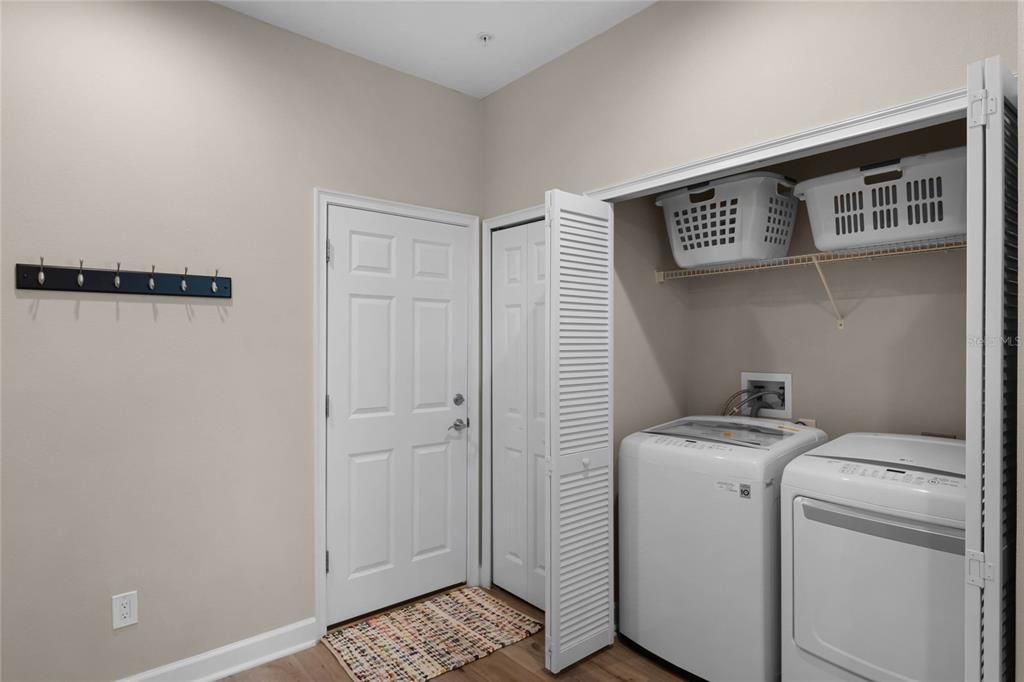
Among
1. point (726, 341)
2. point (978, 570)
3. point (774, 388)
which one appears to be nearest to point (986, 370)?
point (978, 570)

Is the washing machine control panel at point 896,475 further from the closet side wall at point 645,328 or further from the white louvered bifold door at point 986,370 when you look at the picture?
the closet side wall at point 645,328

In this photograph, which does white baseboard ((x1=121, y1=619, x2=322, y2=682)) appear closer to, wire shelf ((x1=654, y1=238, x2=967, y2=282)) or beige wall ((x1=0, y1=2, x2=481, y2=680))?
beige wall ((x1=0, y1=2, x2=481, y2=680))

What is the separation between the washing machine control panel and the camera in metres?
1.62

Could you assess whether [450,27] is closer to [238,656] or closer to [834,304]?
[834,304]

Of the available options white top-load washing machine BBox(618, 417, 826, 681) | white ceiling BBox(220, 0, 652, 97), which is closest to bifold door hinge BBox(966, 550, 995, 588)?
white top-load washing machine BBox(618, 417, 826, 681)

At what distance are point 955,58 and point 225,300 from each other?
8.50 ft

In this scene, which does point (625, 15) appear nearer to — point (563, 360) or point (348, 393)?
point (563, 360)

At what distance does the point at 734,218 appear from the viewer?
238 cm

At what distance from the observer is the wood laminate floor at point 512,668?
231cm

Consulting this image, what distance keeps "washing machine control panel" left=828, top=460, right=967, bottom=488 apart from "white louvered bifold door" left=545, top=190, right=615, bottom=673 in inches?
36.0

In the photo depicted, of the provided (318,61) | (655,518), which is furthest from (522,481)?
(318,61)

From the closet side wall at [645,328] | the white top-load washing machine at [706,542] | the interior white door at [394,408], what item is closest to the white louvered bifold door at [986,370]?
the white top-load washing machine at [706,542]

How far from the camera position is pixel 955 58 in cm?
156

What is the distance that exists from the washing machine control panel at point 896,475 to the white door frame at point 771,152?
100cm
